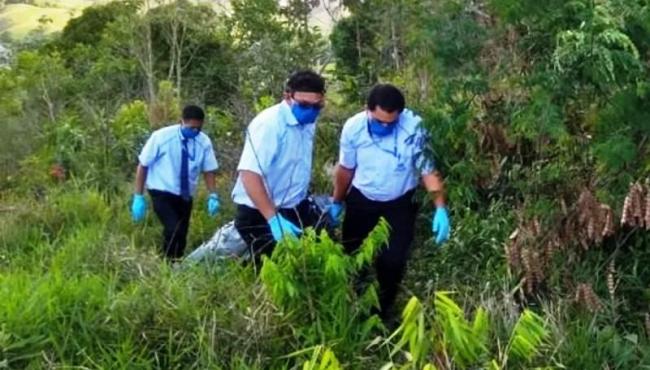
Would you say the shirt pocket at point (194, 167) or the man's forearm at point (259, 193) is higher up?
the man's forearm at point (259, 193)

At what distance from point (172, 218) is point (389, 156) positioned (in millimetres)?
1962

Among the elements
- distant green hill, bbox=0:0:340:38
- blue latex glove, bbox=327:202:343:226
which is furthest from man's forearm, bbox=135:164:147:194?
distant green hill, bbox=0:0:340:38

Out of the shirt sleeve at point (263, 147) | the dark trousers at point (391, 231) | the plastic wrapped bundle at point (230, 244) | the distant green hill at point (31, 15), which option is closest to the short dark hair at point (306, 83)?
the shirt sleeve at point (263, 147)

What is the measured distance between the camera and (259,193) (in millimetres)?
5016

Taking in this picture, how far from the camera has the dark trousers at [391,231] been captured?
5.12 metres

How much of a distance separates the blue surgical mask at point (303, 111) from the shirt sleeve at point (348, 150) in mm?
216

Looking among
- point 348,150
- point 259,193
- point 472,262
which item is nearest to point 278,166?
point 259,193

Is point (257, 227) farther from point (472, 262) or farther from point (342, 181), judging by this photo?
point (472, 262)

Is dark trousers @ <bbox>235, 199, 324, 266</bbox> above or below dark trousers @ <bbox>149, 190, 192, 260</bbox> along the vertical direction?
above

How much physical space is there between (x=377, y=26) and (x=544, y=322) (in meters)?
6.94

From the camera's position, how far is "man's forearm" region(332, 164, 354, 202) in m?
5.43

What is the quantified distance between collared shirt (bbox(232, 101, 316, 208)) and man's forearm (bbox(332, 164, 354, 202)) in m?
0.18

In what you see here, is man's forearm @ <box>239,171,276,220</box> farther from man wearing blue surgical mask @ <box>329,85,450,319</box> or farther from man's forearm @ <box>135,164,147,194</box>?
man's forearm @ <box>135,164,147,194</box>

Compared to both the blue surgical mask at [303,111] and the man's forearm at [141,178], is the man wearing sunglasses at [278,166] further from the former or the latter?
the man's forearm at [141,178]
